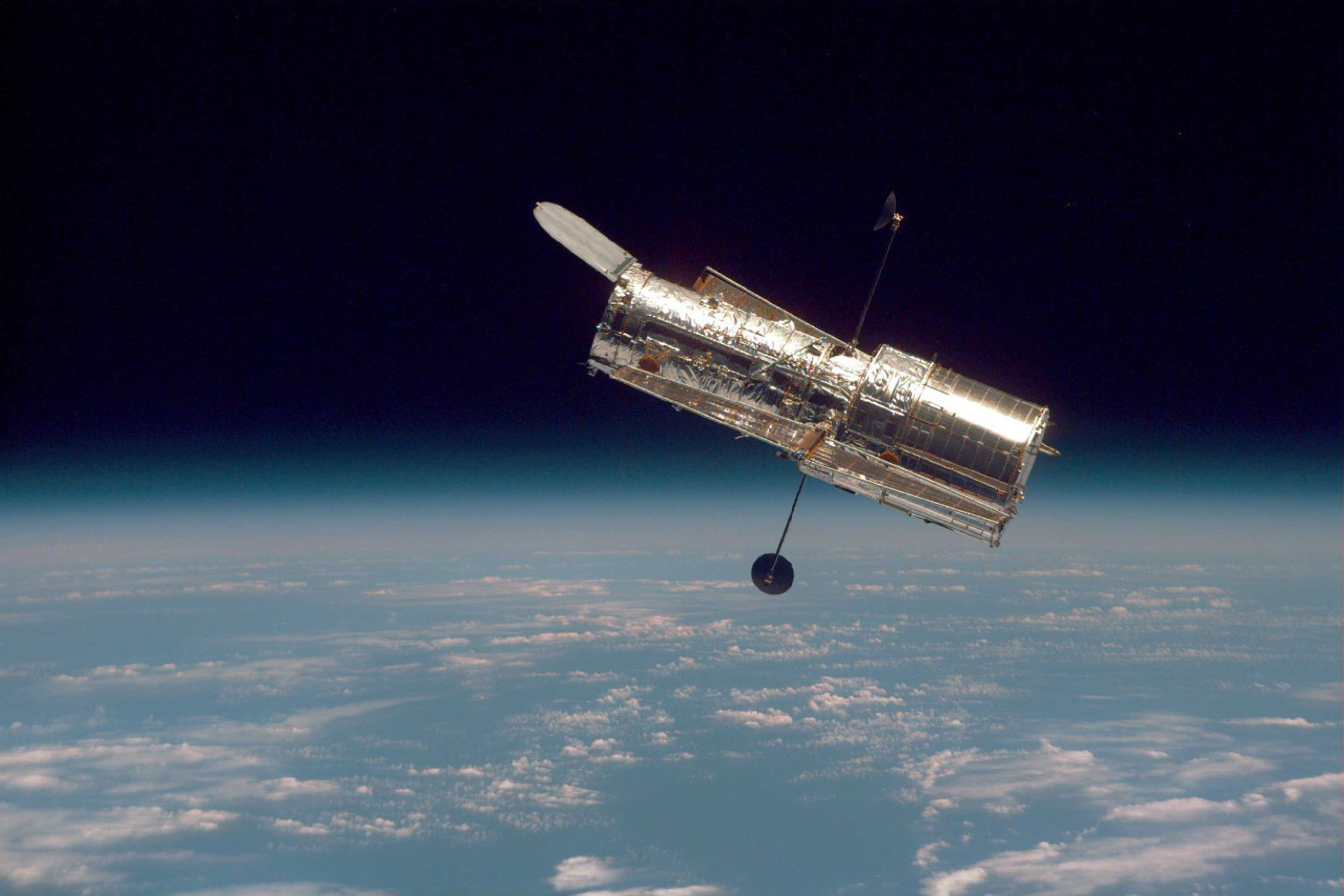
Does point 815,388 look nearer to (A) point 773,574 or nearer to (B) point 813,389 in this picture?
(B) point 813,389

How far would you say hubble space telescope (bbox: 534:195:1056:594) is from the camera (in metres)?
5.28

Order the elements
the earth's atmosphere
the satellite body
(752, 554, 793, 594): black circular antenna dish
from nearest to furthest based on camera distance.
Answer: the satellite body < (752, 554, 793, 594): black circular antenna dish < the earth's atmosphere

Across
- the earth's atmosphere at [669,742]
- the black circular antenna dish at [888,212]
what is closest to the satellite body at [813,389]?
the black circular antenna dish at [888,212]

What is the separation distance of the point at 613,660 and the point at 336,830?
22927 mm

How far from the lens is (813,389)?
18.2 feet

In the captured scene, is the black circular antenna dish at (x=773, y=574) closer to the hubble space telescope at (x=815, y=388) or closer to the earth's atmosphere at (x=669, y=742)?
the hubble space telescope at (x=815, y=388)

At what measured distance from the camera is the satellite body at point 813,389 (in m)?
5.28

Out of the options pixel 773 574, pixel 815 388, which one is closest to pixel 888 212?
pixel 815 388

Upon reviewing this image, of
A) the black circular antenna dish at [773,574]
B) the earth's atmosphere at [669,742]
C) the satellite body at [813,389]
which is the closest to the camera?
the satellite body at [813,389]

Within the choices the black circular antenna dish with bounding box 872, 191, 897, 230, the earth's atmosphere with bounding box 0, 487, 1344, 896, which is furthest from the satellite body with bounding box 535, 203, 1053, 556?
the earth's atmosphere with bounding box 0, 487, 1344, 896

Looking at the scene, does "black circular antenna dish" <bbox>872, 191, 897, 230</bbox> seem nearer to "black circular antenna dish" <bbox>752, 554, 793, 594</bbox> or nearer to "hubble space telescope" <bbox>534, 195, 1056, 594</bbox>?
"hubble space telescope" <bbox>534, 195, 1056, 594</bbox>

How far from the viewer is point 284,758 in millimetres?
32344

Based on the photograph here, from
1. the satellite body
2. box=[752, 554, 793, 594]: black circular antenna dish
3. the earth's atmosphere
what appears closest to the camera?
the satellite body

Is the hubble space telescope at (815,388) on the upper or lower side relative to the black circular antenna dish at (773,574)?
upper
